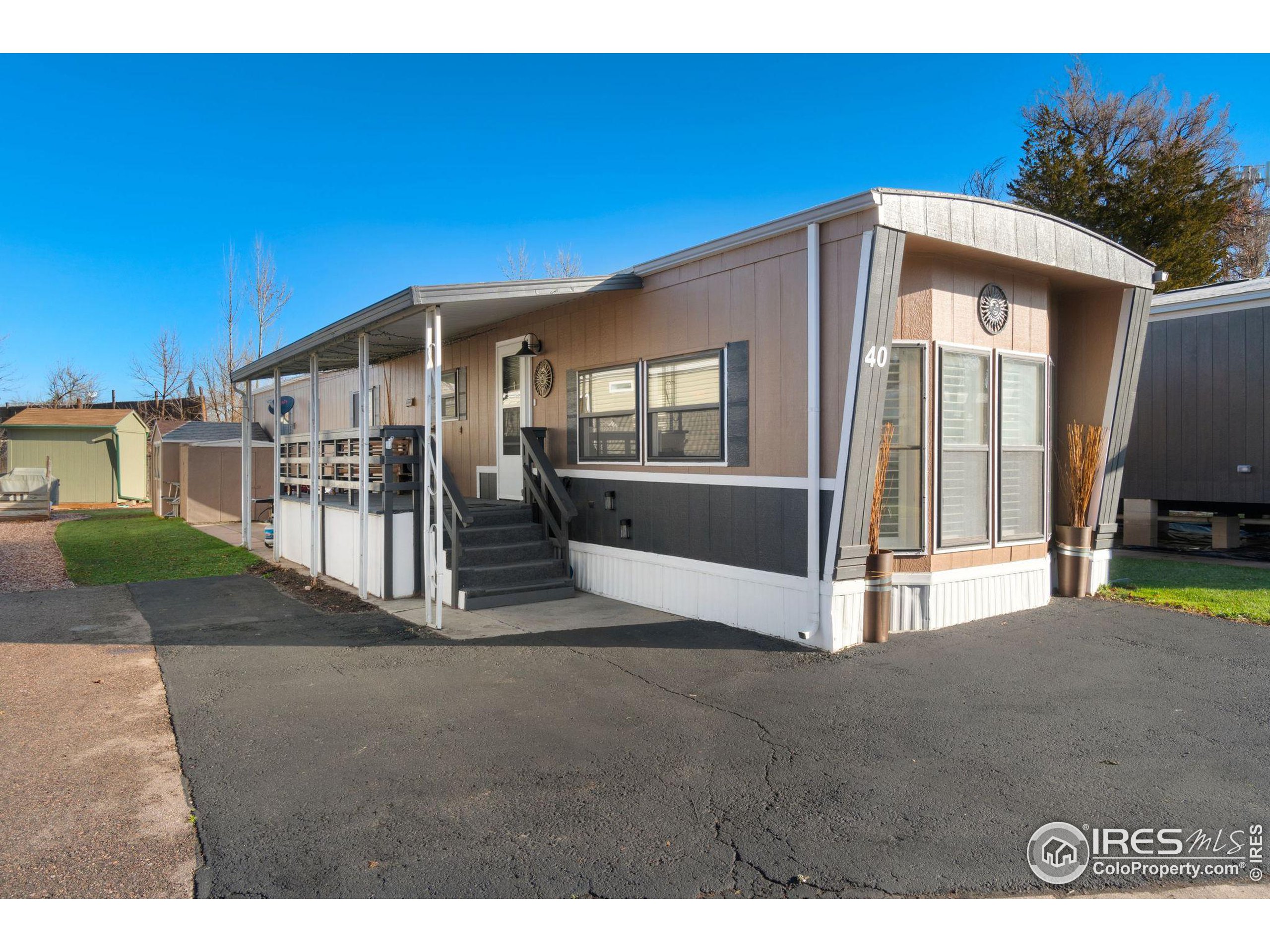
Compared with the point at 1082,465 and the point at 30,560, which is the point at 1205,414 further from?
the point at 30,560

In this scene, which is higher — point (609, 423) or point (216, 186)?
point (216, 186)

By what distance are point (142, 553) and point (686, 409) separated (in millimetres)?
8542

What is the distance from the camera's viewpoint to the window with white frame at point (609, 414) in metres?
7.25

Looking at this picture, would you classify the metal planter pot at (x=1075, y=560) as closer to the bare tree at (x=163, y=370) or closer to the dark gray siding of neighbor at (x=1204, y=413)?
the dark gray siding of neighbor at (x=1204, y=413)

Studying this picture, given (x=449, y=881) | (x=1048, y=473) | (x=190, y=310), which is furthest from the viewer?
(x=190, y=310)

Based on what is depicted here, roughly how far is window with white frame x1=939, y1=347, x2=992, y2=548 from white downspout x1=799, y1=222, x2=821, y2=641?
1.20 m

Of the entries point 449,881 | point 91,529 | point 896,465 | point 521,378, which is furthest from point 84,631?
point 91,529

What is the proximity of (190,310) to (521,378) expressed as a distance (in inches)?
929

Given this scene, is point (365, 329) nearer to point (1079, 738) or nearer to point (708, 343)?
point (708, 343)

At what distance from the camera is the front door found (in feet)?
28.7

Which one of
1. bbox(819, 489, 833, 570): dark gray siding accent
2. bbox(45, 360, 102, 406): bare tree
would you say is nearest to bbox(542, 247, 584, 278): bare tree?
bbox(819, 489, 833, 570): dark gray siding accent

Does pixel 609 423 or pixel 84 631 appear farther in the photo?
pixel 609 423

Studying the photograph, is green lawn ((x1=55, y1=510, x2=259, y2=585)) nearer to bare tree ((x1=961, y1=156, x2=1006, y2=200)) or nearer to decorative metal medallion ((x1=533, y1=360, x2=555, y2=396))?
decorative metal medallion ((x1=533, y1=360, x2=555, y2=396))

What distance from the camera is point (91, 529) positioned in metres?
14.5
